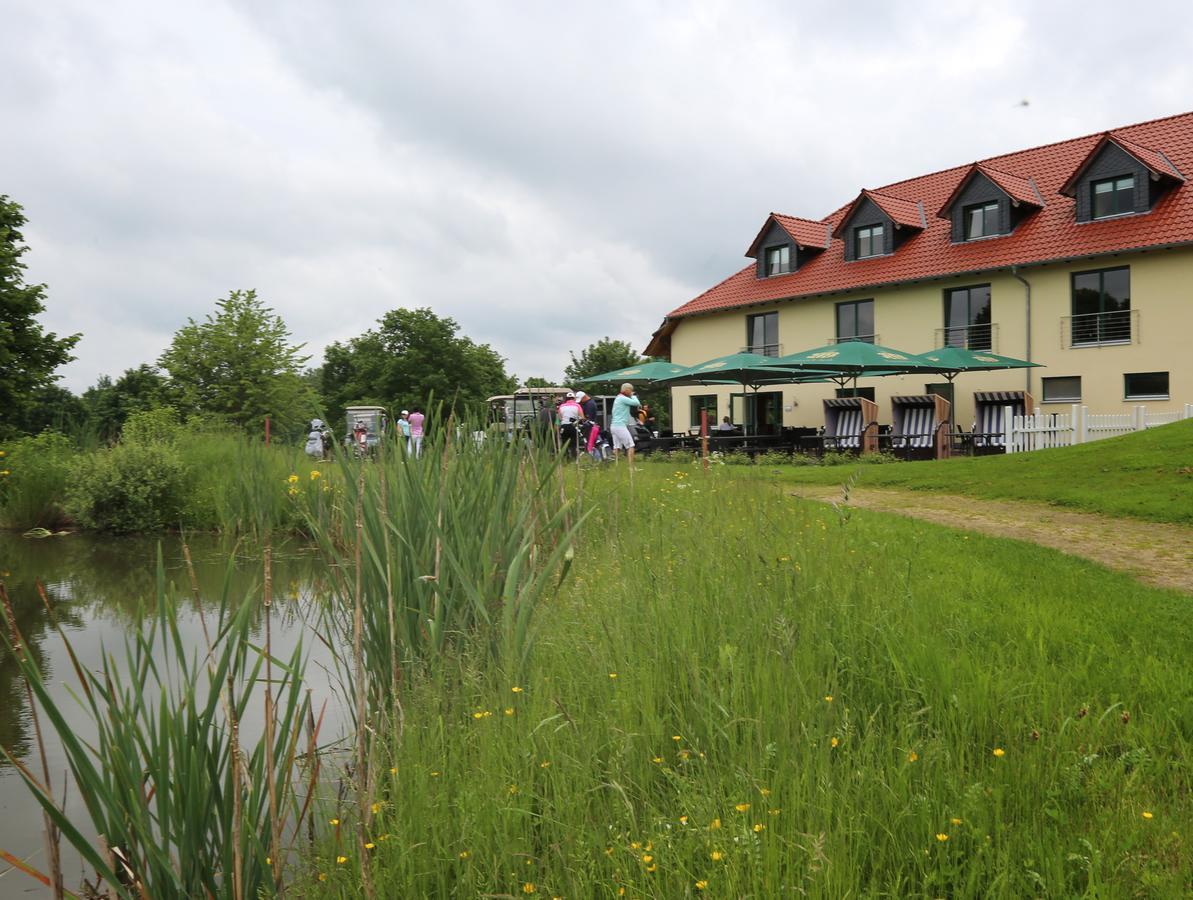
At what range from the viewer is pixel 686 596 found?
4.05 m

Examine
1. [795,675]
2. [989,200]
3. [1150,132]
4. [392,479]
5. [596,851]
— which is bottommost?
[596,851]

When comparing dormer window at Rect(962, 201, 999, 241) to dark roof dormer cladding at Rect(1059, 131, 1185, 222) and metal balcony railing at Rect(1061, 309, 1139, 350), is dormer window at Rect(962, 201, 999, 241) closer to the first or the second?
dark roof dormer cladding at Rect(1059, 131, 1185, 222)

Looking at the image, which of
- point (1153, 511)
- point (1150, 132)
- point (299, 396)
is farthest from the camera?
point (1150, 132)

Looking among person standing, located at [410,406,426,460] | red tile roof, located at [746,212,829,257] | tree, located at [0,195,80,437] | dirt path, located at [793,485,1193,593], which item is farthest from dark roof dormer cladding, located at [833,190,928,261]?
person standing, located at [410,406,426,460]

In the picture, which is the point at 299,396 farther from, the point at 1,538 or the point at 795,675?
the point at 795,675

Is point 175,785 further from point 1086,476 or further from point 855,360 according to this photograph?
point 855,360

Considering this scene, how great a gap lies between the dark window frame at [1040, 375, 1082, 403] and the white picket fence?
338 cm

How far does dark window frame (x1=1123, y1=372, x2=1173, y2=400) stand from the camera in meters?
23.6

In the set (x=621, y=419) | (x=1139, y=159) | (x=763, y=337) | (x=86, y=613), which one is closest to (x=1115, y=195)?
(x=1139, y=159)

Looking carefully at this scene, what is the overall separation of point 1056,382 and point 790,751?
26618 millimetres

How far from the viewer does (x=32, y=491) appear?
46.2ft

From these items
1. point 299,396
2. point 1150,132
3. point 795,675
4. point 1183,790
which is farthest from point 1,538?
point 1150,132

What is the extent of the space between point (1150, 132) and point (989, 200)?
5.28 m

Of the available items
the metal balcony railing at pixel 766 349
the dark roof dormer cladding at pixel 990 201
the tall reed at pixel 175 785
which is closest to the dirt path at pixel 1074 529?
the tall reed at pixel 175 785
